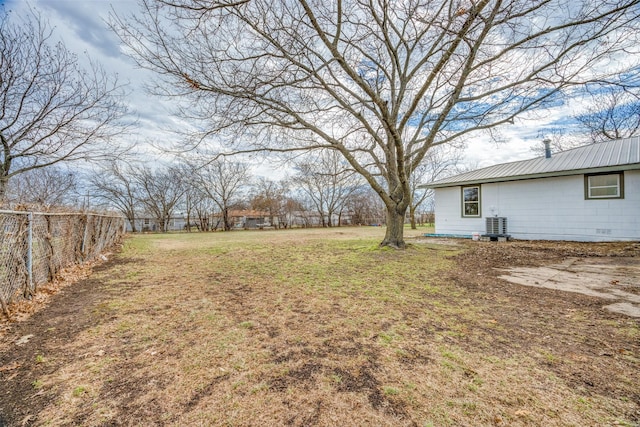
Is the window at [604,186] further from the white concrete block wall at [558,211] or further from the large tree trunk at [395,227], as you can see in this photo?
the large tree trunk at [395,227]

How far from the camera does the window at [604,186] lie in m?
7.76

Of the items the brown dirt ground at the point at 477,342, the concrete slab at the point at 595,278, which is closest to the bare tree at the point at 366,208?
→ the concrete slab at the point at 595,278

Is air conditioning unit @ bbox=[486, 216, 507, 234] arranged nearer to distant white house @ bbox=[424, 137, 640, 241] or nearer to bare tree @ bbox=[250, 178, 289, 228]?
distant white house @ bbox=[424, 137, 640, 241]

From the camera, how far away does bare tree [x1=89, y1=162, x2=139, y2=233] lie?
2488cm

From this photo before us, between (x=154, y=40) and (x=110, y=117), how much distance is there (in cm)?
451

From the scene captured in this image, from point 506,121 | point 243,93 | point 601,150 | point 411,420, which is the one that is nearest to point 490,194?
point 601,150

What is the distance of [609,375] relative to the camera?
6.15ft

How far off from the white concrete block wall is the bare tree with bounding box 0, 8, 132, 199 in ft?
42.0

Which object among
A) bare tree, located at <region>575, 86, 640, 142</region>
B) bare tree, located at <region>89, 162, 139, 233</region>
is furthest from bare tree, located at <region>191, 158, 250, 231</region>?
bare tree, located at <region>575, 86, 640, 142</region>

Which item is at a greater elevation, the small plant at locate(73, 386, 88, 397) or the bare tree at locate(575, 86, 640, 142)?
the bare tree at locate(575, 86, 640, 142)

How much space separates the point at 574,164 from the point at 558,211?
1532mm

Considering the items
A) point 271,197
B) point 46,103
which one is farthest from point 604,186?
point 271,197

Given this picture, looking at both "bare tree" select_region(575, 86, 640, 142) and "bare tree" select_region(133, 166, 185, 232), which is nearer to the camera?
"bare tree" select_region(575, 86, 640, 142)

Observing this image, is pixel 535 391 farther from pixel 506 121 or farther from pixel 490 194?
pixel 490 194
